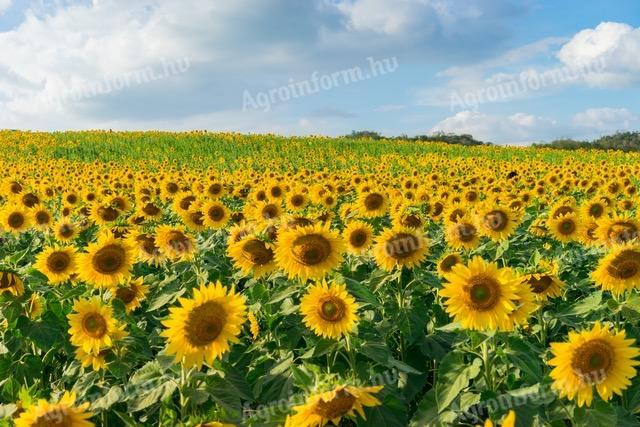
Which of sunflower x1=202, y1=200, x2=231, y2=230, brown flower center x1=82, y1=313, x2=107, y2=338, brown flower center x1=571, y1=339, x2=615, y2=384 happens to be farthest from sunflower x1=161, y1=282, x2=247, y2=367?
sunflower x1=202, y1=200, x2=231, y2=230

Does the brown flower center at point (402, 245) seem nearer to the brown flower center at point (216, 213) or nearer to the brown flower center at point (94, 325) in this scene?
the brown flower center at point (94, 325)

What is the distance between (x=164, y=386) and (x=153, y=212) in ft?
19.6

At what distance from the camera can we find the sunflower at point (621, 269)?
14.4ft

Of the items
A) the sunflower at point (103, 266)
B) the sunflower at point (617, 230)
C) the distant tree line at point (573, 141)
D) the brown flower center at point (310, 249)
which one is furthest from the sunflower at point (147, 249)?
the distant tree line at point (573, 141)

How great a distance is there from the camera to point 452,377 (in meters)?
3.58

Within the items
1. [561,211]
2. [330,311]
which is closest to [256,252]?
[330,311]

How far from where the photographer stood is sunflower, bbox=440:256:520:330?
355 cm

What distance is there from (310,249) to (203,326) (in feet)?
4.52

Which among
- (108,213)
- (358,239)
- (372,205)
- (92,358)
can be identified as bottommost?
(92,358)

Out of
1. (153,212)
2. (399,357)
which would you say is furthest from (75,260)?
(153,212)

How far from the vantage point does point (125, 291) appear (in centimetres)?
516

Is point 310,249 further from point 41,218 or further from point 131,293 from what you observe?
point 41,218

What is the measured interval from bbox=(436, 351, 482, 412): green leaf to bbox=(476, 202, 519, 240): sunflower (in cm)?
324

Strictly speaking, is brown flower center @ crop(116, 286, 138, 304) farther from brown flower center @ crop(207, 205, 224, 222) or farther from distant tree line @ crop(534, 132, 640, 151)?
distant tree line @ crop(534, 132, 640, 151)
